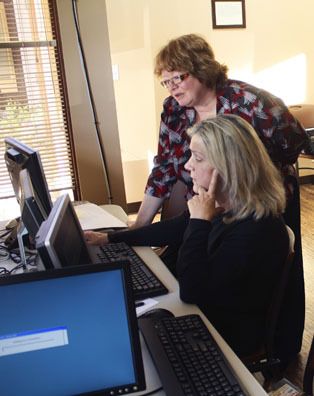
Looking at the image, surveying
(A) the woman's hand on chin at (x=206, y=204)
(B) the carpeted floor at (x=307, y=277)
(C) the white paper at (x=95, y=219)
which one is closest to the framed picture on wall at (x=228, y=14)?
(B) the carpeted floor at (x=307, y=277)

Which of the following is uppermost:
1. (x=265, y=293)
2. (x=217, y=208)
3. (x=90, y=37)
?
(x=90, y=37)

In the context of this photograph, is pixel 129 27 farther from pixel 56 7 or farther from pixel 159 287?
pixel 159 287

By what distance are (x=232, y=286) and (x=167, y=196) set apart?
0.94 m

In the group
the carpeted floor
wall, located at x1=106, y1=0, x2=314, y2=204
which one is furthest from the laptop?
wall, located at x1=106, y1=0, x2=314, y2=204

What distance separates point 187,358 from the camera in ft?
3.27

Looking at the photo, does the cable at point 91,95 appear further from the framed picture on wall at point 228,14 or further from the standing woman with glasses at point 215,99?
the framed picture on wall at point 228,14

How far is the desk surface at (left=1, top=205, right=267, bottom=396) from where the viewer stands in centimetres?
94

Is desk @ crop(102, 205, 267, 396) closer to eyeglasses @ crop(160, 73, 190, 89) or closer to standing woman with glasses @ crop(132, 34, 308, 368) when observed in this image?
standing woman with glasses @ crop(132, 34, 308, 368)

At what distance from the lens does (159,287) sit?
4.40 ft

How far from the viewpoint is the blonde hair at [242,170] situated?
134 centimetres

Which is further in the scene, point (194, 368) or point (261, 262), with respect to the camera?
point (261, 262)

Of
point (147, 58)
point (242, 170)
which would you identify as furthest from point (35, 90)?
point (242, 170)

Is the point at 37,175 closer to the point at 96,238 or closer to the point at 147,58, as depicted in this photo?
the point at 96,238

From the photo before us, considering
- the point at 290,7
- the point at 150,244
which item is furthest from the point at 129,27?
the point at 150,244
